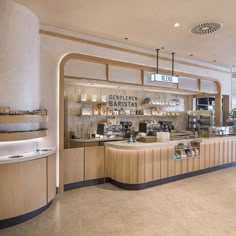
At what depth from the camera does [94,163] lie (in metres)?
5.23

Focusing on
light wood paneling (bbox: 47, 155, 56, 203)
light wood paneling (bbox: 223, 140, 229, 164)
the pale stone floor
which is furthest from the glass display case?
light wood paneling (bbox: 47, 155, 56, 203)

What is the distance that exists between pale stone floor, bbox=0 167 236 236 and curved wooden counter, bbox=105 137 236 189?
8.8 inches

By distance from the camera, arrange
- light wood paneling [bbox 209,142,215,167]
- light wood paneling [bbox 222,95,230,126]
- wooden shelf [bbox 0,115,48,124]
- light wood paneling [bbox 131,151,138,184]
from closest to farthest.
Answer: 1. wooden shelf [bbox 0,115,48,124]
2. light wood paneling [bbox 131,151,138,184]
3. light wood paneling [bbox 209,142,215,167]
4. light wood paneling [bbox 222,95,230,126]

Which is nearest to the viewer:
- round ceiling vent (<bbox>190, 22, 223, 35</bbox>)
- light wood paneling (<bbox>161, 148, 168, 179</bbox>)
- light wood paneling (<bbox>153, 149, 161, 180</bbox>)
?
round ceiling vent (<bbox>190, 22, 223, 35</bbox>)

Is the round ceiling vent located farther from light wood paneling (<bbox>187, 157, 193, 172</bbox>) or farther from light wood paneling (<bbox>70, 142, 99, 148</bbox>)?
light wood paneling (<bbox>70, 142, 99, 148</bbox>)

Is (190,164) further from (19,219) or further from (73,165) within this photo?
(19,219)

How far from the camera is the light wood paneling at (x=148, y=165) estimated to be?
4961mm

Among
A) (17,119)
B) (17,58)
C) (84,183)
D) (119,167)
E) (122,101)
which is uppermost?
(17,58)

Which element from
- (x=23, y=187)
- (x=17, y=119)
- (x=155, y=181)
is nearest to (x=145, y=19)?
(x=17, y=119)

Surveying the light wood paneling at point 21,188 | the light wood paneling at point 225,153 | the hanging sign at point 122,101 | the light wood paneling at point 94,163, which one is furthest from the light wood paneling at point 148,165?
the light wood paneling at point 225,153

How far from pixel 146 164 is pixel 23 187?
2.65 meters

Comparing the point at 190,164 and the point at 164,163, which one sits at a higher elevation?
the point at 164,163

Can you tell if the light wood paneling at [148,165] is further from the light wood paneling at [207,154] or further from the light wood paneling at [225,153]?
the light wood paneling at [225,153]

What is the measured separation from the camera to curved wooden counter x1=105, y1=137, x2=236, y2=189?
4836 millimetres
